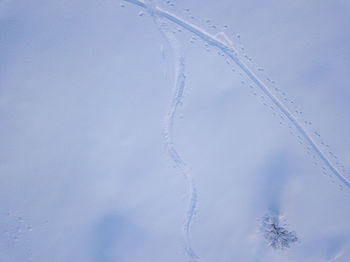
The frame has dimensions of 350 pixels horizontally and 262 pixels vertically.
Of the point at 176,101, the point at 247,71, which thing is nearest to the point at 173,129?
the point at 176,101

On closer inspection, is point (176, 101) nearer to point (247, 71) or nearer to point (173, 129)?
point (173, 129)

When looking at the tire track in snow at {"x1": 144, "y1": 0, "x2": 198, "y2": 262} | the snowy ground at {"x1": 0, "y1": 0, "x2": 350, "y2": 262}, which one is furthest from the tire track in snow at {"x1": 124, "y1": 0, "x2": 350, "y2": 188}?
the tire track in snow at {"x1": 144, "y1": 0, "x2": 198, "y2": 262}

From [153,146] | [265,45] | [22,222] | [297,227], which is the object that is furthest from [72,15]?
[297,227]

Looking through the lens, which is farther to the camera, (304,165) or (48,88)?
(304,165)

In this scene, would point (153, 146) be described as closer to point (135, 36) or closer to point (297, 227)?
point (135, 36)

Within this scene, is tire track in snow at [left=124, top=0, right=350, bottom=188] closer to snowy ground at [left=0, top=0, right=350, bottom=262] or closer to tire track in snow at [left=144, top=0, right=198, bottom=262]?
snowy ground at [left=0, top=0, right=350, bottom=262]
